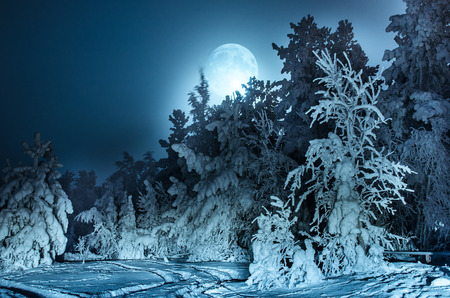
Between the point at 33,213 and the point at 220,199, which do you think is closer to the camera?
the point at 33,213

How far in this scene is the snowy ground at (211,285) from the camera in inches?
224

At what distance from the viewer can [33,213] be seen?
14000 millimetres

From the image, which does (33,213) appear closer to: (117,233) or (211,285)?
(117,233)

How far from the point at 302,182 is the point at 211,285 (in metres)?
7.20

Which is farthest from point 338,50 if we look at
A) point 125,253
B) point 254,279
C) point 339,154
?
point 125,253

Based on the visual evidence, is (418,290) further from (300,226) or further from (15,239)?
(15,239)

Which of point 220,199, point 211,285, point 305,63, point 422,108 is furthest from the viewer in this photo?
point 305,63

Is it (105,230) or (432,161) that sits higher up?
(432,161)

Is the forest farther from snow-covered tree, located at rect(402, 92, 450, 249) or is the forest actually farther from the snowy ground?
the snowy ground

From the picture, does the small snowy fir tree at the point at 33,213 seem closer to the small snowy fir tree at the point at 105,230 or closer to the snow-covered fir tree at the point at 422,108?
the small snowy fir tree at the point at 105,230

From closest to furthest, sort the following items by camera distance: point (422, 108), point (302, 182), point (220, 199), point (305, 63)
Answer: point (422, 108)
point (302, 182)
point (220, 199)
point (305, 63)

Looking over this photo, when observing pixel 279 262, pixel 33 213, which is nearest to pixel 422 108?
pixel 279 262

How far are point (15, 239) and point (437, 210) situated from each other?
17441 millimetres

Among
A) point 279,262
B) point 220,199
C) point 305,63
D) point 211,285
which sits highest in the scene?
point 305,63
